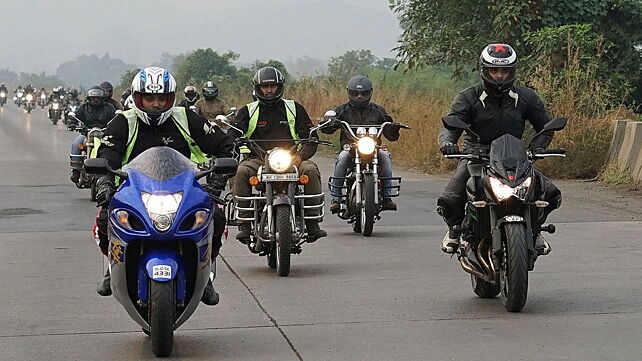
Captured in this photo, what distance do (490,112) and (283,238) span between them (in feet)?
7.63

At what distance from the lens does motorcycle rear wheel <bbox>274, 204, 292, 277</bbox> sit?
11.0m

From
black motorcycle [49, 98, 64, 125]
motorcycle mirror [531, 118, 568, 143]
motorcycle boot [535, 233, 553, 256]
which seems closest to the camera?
motorcycle boot [535, 233, 553, 256]

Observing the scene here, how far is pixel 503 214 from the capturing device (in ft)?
29.5

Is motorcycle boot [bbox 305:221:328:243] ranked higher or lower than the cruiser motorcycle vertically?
higher

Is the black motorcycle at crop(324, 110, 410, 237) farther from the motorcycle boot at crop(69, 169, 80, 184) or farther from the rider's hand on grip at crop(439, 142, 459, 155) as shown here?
the motorcycle boot at crop(69, 169, 80, 184)

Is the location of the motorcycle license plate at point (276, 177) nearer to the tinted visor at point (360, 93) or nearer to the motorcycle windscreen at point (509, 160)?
the motorcycle windscreen at point (509, 160)

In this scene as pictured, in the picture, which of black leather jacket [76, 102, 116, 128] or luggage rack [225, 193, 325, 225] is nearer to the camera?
luggage rack [225, 193, 325, 225]

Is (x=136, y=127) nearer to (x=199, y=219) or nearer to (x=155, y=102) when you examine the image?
(x=155, y=102)

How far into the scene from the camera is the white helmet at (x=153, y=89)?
8195mm

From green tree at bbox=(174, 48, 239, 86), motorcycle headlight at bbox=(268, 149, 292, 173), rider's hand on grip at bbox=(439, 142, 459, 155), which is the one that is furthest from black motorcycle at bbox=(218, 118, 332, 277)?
green tree at bbox=(174, 48, 239, 86)

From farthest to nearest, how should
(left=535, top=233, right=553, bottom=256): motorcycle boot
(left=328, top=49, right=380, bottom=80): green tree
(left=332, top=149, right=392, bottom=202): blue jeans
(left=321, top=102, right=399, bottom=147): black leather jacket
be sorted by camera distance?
(left=328, top=49, right=380, bottom=80): green tree, (left=321, top=102, right=399, bottom=147): black leather jacket, (left=332, top=149, right=392, bottom=202): blue jeans, (left=535, top=233, right=553, bottom=256): motorcycle boot

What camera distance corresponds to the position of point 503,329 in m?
8.46

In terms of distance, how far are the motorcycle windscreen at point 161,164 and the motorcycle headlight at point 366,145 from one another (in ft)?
23.2

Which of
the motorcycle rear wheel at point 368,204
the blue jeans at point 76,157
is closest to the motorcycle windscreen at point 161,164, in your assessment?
the motorcycle rear wheel at point 368,204
